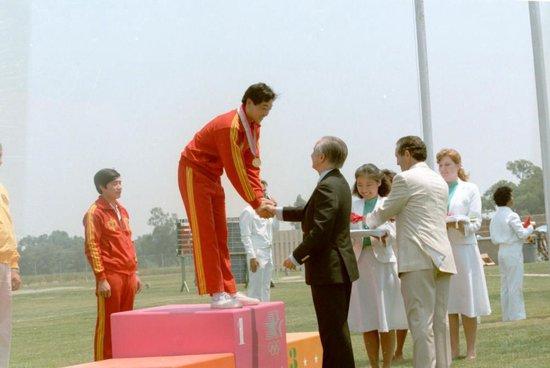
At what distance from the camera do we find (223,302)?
6.49 meters

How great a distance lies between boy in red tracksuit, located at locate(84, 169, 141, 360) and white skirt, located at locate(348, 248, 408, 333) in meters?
1.58

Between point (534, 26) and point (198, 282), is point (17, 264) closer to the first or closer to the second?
point (198, 282)

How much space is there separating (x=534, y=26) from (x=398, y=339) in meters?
3.66

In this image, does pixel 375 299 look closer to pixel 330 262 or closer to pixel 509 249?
pixel 330 262

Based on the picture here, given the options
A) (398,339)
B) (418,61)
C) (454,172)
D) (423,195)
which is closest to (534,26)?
(418,61)

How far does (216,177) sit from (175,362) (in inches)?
58.0

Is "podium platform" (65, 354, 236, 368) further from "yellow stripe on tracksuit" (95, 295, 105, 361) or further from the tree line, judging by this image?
the tree line

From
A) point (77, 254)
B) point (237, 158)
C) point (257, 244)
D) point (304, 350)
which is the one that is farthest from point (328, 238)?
point (77, 254)

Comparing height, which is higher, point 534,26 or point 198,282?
point 534,26

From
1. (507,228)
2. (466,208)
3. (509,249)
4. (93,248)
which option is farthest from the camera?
(509,249)

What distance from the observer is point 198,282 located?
6660 millimetres

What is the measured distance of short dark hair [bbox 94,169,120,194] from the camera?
315 inches

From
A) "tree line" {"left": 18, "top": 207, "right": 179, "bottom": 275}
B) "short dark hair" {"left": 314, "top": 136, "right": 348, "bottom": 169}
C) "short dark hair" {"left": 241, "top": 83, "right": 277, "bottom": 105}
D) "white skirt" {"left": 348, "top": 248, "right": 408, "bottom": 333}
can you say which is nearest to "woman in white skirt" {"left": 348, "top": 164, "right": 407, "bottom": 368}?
"white skirt" {"left": 348, "top": 248, "right": 408, "bottom": 333}

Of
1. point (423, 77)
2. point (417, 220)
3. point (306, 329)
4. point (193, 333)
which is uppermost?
point (423, 77)
